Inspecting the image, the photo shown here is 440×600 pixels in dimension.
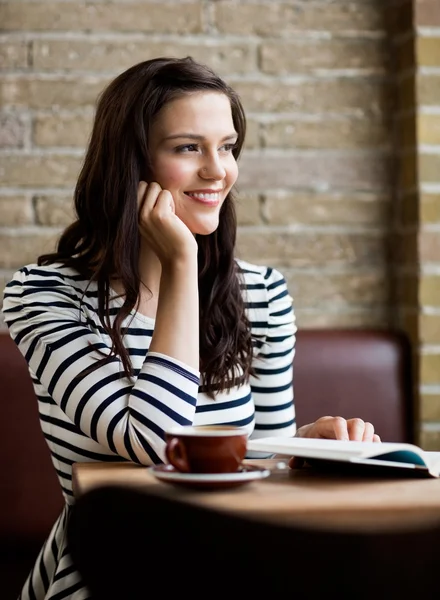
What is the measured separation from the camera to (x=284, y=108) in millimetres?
2227

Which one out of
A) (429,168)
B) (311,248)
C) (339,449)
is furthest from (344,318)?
(339,449)

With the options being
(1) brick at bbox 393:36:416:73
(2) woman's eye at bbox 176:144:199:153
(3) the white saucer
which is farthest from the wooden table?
(1) brick at bbox 393:36:416:73

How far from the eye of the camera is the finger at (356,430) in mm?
1361

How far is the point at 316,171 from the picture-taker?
2.24 meters

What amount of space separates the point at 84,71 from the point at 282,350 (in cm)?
87

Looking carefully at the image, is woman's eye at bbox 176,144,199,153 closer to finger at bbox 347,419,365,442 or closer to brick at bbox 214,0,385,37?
finger at bbox 347,419,365,442

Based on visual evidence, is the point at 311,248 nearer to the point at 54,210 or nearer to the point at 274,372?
the point at 274,372

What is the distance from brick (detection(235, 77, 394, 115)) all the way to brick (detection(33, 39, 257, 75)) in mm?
64

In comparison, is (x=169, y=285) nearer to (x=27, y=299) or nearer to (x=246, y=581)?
(x=27, y=299)

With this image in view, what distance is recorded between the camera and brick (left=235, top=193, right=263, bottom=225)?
2207mm

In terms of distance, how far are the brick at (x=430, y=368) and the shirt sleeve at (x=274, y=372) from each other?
44 cm

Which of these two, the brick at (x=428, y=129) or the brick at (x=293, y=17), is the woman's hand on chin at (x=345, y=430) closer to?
the brick at (x=428, y=129)

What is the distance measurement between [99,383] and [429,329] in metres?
1.06

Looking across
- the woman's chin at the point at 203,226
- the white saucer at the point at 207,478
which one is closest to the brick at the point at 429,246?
the woman's chin at the point at 203,226
